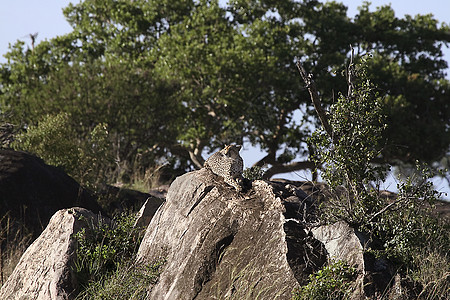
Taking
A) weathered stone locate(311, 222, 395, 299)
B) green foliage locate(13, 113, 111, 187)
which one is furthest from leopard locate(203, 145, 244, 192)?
green foliage locate(13, 113, 111, 187)

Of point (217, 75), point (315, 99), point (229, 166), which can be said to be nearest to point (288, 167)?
point (217, 75)

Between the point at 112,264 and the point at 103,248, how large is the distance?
0.29 metres

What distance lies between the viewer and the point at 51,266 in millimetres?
8547

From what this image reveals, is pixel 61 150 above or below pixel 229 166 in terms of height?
above

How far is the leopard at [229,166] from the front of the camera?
332 inches

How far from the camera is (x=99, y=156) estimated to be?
16.8 meters

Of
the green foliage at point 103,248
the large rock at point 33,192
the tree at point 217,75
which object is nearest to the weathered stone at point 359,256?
the green foliage at point 103,248

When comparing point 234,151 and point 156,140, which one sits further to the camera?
point 156,140

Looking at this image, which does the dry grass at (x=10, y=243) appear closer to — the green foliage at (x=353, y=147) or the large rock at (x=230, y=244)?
the large rock at (x=230, y=244)

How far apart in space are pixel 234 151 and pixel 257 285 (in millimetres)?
2303

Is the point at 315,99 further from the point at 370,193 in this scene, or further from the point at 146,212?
the point at 146,212

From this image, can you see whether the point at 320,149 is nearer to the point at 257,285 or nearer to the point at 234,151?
the point at 234,151

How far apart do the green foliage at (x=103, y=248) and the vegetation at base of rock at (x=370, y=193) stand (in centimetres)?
280

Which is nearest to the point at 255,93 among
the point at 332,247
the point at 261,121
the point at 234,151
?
the point at 261,121
